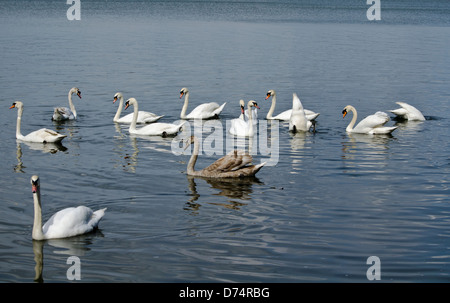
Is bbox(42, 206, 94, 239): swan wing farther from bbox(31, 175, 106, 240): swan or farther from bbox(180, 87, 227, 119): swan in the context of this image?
bbox(180, 87, 227, 119): swan

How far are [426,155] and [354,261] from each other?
774 cm

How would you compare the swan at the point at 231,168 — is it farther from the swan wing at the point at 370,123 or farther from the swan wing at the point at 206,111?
the swan wing at the point at 206,111

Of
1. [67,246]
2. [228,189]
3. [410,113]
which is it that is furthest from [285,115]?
[67,246]

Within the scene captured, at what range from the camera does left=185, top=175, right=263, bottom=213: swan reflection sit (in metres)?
12.8

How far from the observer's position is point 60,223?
35.1 feet

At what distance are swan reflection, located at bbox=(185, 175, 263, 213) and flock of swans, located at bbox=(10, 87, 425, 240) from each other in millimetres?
128

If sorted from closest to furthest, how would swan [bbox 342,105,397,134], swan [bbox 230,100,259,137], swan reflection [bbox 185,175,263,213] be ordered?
swan reflection [bbox 185,175,263,213], swan [bbox 230,100,259,137], swan [bbox 342,105,397,134]

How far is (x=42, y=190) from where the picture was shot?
13.5m

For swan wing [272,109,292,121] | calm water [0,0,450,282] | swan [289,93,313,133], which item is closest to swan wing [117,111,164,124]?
calm water [0,0,450,282]

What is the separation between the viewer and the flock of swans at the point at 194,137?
10.7 metres

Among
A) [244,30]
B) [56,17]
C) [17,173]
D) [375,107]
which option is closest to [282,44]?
[244,30]

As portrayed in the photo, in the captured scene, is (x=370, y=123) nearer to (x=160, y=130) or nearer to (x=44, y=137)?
(x=160, y=130)

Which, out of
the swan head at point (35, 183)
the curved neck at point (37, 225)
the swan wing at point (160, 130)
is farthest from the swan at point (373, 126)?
the curved neck at point (37, 225)

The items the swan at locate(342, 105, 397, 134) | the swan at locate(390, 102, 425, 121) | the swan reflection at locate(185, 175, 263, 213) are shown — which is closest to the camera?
the swan reflection at locate(185, 175, 263, 213)
